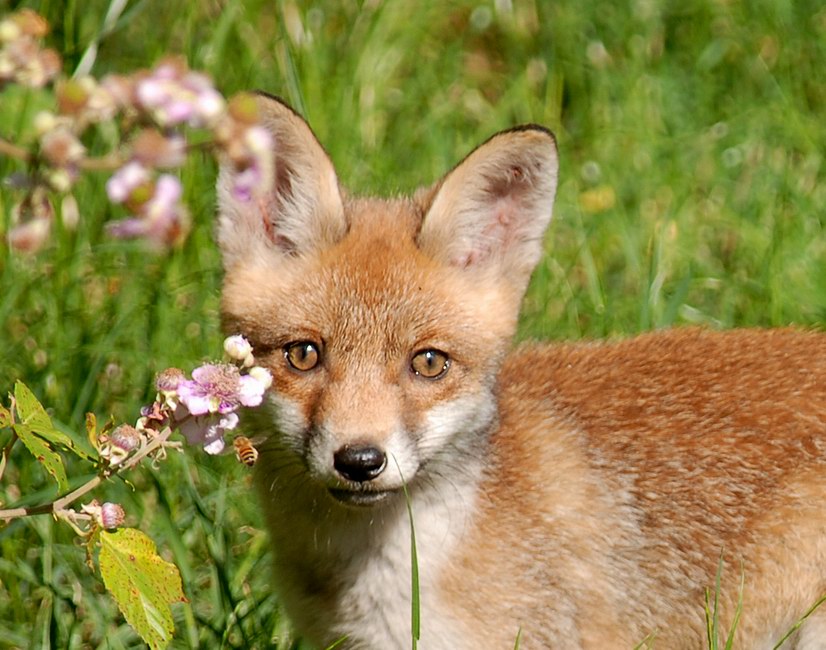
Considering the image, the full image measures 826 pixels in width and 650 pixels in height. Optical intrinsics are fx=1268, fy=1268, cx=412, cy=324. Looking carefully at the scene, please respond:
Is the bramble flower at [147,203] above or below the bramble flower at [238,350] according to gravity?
above

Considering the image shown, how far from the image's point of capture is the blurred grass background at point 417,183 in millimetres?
4219

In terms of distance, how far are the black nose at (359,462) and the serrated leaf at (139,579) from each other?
733mm

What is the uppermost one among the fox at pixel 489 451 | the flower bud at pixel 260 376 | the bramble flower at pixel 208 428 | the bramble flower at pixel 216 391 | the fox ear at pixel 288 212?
the bramble flower at pixel 216 391

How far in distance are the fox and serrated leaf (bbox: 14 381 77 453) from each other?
3.04 feet

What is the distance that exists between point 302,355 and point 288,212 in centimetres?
53

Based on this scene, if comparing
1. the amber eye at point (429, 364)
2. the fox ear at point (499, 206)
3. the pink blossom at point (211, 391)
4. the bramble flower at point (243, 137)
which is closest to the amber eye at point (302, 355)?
the amber eye at point (429, 364)

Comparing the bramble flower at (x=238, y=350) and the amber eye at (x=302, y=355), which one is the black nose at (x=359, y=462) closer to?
the amber eye at (x=302, y=355)

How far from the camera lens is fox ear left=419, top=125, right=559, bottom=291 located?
3.58 m

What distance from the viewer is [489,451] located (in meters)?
3.63

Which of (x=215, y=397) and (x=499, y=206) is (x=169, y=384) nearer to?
(x=215, y=397)

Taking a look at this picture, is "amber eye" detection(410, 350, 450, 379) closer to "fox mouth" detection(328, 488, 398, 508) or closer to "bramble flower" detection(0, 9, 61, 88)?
"fox mouth" detection(328, 488, 398, 508)

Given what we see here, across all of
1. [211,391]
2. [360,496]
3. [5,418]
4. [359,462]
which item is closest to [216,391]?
[211,391]

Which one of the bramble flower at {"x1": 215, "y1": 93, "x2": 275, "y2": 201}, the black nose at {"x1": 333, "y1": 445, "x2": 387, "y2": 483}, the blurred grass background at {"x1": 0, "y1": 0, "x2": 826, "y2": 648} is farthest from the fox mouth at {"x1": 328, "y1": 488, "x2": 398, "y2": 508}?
the bramble flower at {"x1": 215, "y1": 93, "x2": 275, "y2": 201}

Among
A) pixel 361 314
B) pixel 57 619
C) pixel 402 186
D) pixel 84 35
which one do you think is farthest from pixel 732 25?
pixel 57 619
